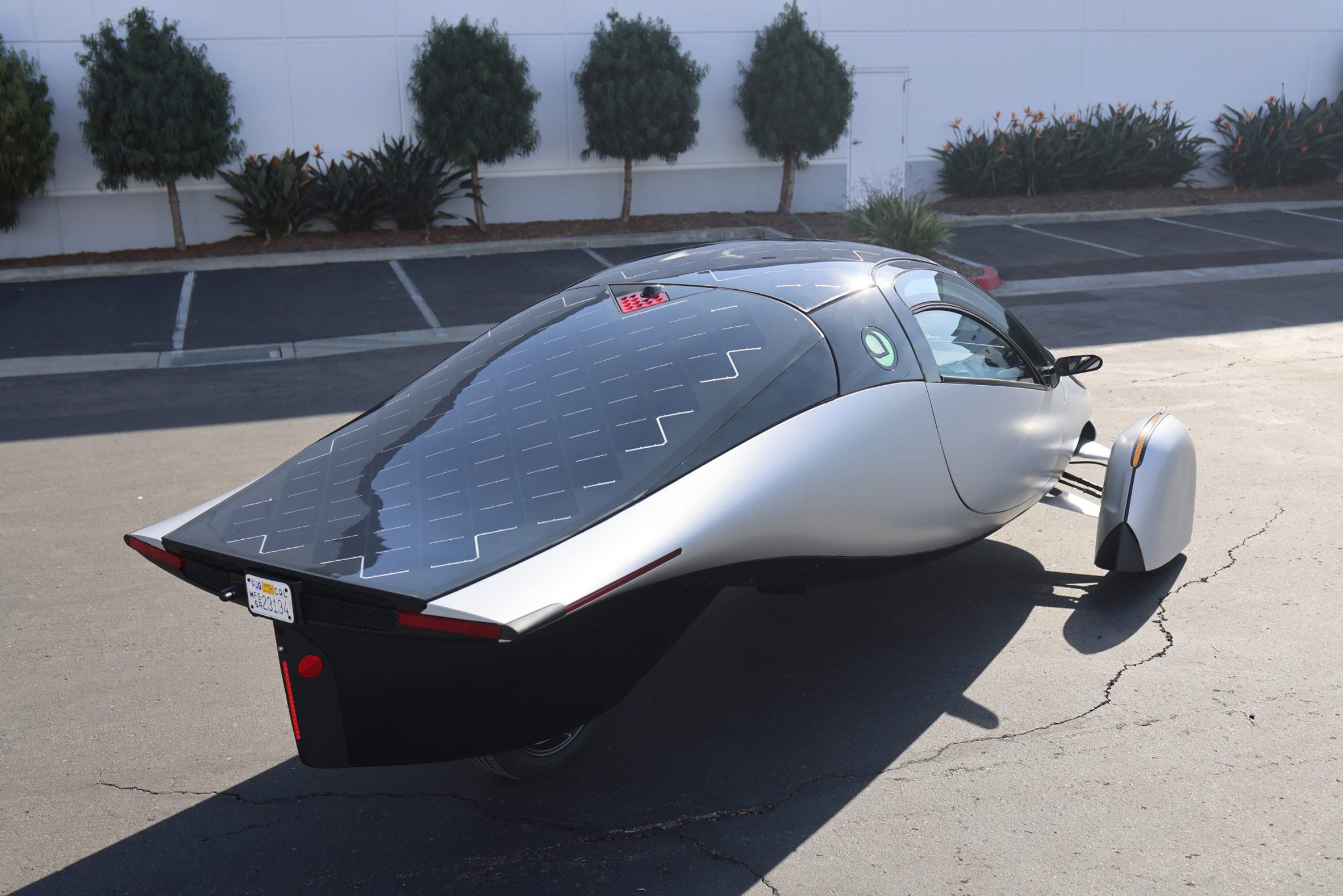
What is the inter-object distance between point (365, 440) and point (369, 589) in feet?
3.77

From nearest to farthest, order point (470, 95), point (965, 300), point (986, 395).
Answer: point (986, 395) → point (965, 300) → point (470, 95)

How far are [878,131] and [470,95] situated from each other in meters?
7.86

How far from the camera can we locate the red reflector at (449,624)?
3.16 meters

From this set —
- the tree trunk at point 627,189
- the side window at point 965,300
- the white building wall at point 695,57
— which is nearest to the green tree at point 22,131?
the white building wall at point 695,57

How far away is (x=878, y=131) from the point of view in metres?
20.7

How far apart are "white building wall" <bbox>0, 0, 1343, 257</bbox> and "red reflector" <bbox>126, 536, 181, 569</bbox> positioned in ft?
49.1

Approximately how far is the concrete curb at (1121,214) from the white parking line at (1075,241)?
0.41 meters

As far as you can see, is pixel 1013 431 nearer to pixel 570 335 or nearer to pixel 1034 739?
pixel 1034 739

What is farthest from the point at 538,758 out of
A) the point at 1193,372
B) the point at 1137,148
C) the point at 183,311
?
the point at 1137,148

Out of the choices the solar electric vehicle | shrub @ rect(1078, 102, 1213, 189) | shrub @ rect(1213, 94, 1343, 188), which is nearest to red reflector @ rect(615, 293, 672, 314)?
the solar electric vehicle

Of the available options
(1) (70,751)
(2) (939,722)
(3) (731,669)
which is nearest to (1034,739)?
(2) (939,722)

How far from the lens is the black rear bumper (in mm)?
3342

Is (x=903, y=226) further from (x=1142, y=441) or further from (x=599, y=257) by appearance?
(x=1142, y=441)

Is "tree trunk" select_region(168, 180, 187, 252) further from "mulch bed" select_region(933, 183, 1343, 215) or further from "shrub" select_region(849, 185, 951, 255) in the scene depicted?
"mulch bed" select_region(933, 183, 1343, 215)
